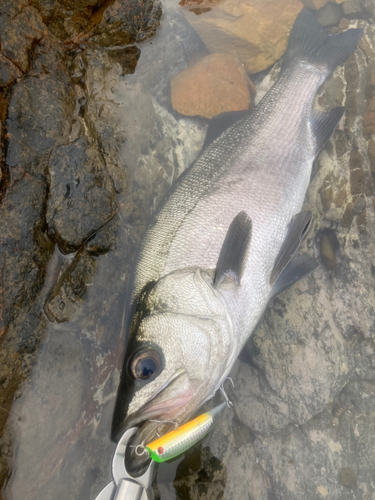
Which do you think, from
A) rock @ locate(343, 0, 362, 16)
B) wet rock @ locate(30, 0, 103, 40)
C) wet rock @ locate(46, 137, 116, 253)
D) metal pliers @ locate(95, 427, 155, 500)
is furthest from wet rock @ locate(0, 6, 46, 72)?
rock @ locate(343, 0, 362, 16)

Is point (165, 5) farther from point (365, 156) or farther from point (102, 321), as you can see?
point (102, 321)

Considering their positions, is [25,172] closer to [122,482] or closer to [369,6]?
[122,482]

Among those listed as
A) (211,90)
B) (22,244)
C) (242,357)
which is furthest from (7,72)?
(242,357)

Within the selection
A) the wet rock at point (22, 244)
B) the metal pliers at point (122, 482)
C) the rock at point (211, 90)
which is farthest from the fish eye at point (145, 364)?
the rock at point (211, 90)

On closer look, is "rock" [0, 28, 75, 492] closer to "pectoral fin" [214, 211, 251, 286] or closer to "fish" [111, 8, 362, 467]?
"fish" [111, 8, 362, 467]

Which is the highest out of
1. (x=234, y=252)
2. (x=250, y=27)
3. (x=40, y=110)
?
(x=250, y=27)

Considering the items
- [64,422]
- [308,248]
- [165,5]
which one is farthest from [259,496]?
[165,5]
